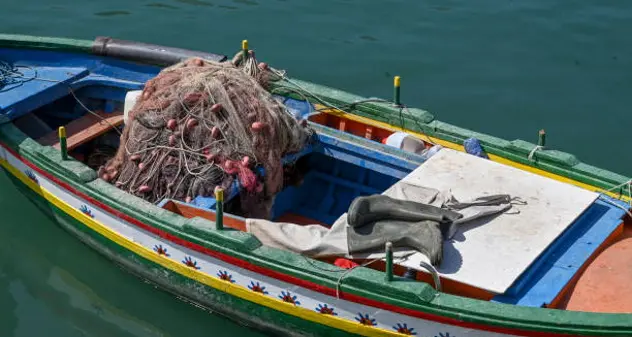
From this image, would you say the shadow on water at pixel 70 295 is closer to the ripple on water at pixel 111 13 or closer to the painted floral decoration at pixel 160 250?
the painted floral decoration at pixel 160 250

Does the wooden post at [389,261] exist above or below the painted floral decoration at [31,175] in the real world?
above

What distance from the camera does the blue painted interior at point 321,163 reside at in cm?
824

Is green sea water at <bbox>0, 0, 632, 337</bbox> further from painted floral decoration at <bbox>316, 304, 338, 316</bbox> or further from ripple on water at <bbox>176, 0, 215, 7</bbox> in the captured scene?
painted floral decoration at <bbox>316, 304, 338, 316</bbox>

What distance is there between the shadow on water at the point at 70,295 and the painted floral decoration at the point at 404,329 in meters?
1.85

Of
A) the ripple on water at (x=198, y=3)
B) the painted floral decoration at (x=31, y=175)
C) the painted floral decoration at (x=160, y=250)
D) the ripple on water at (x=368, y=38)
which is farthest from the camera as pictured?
the ripple on water at (x=198, y=3)

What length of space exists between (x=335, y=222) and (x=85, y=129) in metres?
3.74

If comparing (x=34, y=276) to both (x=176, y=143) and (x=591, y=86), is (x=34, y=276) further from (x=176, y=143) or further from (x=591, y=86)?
(x=591, y=86)

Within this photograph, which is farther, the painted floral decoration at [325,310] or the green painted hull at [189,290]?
the green painted hull at [189,290]

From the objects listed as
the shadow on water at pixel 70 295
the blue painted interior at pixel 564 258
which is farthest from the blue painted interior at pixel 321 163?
the shadow on water at pixel 70 295

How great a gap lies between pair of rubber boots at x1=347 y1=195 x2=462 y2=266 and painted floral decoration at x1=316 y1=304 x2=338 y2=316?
0.52 metres

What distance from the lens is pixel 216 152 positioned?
378 inches

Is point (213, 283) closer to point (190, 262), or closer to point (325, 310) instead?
point (190, 262)

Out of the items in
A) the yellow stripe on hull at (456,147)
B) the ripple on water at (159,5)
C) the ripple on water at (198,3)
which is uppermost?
the ripple on water at (198,3)

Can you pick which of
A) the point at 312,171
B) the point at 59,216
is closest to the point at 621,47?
the point at 312,171
